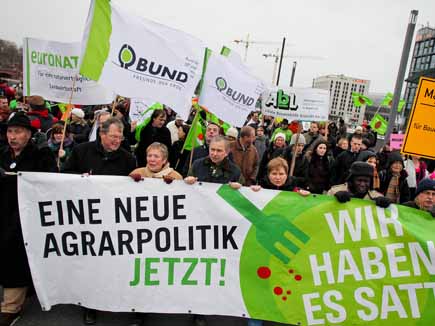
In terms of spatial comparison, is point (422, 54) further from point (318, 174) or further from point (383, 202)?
point (383, 202)

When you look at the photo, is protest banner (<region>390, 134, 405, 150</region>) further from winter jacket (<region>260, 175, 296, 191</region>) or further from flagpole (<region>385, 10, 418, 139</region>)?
winter jacket (<region>260, 175, 296, 191</region>)

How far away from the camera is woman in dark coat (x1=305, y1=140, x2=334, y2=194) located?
582 centimetres

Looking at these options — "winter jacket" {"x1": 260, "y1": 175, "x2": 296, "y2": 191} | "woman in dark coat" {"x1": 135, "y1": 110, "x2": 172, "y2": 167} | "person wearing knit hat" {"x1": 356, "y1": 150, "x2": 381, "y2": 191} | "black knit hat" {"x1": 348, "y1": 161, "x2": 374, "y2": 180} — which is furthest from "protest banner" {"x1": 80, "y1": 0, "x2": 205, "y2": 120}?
"person wearing knit hat" {"x1": 356, "y1": 150, "x2": 381, "y2": 191}

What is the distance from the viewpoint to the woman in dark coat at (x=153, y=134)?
579cm

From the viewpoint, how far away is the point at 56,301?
3.13 m

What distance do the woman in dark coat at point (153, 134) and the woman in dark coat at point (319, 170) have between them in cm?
238

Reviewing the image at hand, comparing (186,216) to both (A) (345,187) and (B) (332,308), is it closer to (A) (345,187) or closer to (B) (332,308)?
(B) (332,308)

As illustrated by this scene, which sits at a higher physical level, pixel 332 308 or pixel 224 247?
pixel 224 247

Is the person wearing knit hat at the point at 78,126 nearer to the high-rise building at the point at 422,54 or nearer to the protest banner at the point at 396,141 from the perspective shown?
the protest banner at the point at 396,141

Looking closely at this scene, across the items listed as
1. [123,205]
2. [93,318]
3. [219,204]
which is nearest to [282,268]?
[219,204]

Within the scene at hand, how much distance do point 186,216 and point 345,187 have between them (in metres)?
1.68

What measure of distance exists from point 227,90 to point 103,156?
1724 millimetres

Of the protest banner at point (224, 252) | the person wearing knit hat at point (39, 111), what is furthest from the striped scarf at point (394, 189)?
the person wearing knit hat at point (39, 111)

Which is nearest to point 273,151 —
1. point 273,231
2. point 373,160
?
point 373,160
